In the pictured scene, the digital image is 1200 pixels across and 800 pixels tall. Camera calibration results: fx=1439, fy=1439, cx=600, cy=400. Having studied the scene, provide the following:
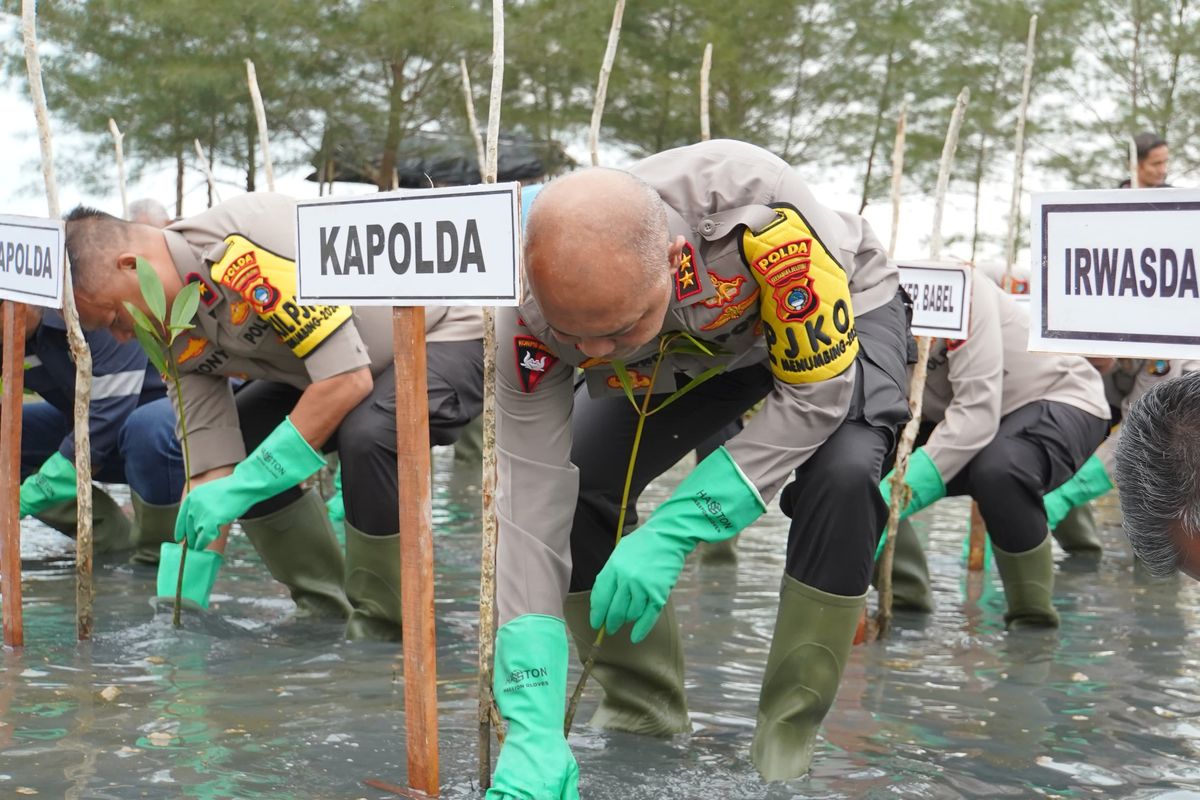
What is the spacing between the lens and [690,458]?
32.8ft

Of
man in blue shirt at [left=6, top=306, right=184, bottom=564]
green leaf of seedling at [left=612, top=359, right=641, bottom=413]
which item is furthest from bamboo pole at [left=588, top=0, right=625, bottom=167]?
man in blue shirt at [left=6, top=306, right=184, bottom=564]

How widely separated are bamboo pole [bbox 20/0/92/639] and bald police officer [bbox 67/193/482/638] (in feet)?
0.38

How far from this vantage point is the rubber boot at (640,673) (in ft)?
Answer: 10.9

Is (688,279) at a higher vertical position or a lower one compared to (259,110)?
lower

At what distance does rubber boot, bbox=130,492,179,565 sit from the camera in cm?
550

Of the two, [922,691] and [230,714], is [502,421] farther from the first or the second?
[922,691]

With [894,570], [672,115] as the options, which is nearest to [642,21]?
[672,115]

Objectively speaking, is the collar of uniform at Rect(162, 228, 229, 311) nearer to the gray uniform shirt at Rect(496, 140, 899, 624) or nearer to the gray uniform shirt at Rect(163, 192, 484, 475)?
the gray uniform shirt at Rect(163, 192, 484, 475)

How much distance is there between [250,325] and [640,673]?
4.99 ft

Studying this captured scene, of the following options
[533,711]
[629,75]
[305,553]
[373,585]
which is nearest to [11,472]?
[305,553]

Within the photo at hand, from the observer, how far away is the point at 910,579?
522 cm

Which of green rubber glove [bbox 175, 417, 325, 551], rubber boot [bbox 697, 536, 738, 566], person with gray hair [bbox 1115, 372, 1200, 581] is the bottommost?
rubber boot [bbox 697, 536, 738, 566]

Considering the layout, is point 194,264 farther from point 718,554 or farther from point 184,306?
point 718,554

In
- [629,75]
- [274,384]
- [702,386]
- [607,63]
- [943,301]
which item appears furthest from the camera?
[629,75]
